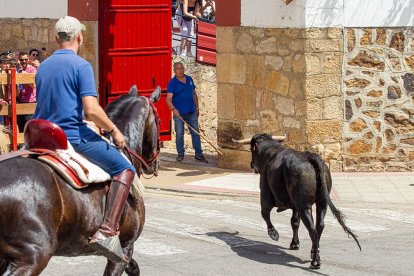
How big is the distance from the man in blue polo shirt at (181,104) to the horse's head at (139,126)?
9.52 meters

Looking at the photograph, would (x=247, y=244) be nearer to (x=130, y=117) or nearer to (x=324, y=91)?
(x=130, y=117)

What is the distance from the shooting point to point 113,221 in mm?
7941

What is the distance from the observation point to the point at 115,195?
798 centimetres

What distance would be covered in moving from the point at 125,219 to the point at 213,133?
14.0 metres

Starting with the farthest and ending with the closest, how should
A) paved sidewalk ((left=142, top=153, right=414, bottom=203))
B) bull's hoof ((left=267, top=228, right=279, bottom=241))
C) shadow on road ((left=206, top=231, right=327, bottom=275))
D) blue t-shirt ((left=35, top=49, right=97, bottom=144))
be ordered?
paved sidewalk ((left=142, top=153, right=414, bottom=203)), bull's hoof ((left=267, top=228, right=279, bottom=241)), shadow on road ((left=206, top=231, right=327, bottom=275)), blue t-shirt ((left=35, top=49, right=97, bottom=144))

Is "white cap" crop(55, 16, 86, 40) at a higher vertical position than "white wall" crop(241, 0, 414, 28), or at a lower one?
lower

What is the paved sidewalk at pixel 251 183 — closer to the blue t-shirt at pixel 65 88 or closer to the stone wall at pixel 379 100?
the stone wall at pixel 379 100

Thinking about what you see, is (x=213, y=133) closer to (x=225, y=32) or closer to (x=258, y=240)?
(x=225, y=32)

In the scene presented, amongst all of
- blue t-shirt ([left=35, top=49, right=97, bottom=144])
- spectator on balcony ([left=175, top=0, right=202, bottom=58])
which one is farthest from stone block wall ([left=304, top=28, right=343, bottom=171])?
blue t-shirt ([left=35, top=49, right=97, bottom=144])

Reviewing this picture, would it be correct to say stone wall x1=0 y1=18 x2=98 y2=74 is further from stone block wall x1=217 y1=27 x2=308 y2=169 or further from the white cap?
the white cap

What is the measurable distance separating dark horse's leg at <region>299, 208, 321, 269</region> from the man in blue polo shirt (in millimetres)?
7928

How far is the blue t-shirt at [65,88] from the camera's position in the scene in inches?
309

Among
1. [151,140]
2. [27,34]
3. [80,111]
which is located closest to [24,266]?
[80,111]

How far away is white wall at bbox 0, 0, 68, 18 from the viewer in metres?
20.2
